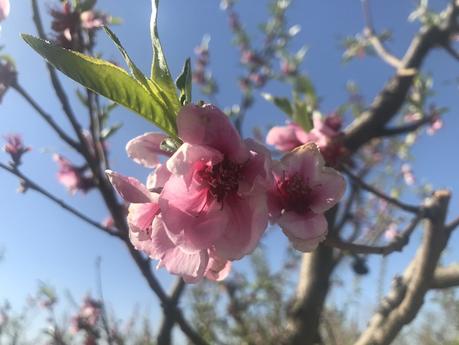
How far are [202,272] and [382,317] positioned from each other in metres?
1.26

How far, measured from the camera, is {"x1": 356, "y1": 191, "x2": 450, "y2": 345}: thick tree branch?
151 cm

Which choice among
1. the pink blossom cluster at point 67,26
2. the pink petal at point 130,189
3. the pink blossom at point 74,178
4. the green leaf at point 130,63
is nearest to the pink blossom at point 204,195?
the pink petal at point 130,189

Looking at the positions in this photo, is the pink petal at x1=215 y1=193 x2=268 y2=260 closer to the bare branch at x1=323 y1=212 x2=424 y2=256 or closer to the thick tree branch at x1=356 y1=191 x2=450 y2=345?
the bare branch at x1=323 y1=212 x2=424 y2=256

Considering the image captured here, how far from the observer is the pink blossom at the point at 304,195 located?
669 millimetres

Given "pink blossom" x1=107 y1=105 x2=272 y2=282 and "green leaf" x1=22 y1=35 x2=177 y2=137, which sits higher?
"green leaf" x1=22 y1=35 x2=177 y2=137

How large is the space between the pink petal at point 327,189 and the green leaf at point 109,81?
23 cm

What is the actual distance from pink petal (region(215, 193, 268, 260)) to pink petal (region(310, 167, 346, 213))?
0.32 ft

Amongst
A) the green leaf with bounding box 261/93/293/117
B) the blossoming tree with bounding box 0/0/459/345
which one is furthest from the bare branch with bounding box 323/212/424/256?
the green leaf with bounding box 261/93/293/117

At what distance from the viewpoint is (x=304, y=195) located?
0.71 m

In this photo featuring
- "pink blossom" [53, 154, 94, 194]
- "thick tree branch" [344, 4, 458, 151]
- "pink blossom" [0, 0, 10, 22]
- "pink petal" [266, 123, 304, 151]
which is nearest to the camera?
"pink blossom" [0, 0, 10, 22]

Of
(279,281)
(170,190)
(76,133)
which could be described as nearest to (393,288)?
(76,133)

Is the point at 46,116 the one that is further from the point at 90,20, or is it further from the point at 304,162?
the point at 304,162

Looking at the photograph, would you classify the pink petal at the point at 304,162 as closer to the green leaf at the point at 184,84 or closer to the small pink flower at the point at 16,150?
the green leaf at the point at 184,84

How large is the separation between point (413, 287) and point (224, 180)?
1.17 meters
